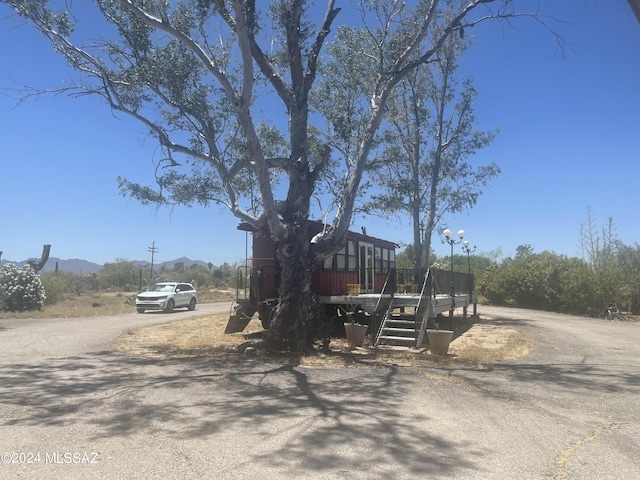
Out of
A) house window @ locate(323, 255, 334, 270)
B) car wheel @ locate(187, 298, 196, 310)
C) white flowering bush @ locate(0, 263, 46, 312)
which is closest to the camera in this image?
house window @ locate(323, 255, 334, 270)

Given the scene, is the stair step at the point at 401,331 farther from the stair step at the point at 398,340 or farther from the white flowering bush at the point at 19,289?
the white flowering bush at the point at 19,289

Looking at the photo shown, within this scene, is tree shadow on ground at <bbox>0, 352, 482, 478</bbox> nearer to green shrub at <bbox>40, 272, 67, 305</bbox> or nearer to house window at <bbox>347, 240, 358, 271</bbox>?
house window at <bbox>347, 240, 358, 271</bbox>

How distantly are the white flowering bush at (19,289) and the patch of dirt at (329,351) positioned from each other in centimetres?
1072

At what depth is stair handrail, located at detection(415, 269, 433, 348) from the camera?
1247 cm

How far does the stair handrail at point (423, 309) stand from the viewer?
12.5 metres

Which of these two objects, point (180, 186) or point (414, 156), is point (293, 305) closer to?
point (180, 186)

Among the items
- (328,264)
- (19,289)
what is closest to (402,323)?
(328,264)

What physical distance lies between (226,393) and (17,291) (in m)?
21.3

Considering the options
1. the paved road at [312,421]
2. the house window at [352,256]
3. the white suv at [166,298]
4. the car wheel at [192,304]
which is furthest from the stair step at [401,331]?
the car wheel at [192,304]

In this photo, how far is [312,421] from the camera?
595 cm

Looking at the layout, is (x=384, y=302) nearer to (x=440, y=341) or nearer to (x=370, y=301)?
(x=370, y=301)


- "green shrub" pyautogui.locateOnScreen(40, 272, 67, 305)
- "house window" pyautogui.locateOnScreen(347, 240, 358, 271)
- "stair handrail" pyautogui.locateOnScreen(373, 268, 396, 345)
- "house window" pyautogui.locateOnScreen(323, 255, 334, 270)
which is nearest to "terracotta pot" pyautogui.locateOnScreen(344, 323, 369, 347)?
"stair handrail" pyautogui.locateOnScreen(373, 268, 396, 345)

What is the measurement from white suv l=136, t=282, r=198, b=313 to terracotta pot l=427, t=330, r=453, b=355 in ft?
61.8

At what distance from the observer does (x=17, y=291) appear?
23891 mm
